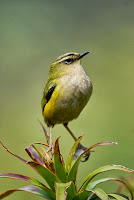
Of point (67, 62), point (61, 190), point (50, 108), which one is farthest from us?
point (67, 62)

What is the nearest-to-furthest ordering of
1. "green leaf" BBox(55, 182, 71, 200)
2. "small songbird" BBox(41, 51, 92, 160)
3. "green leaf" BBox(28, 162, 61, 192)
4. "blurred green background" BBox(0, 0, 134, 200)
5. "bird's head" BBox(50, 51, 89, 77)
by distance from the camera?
"green leaf" BBox(55, 182, 71, 200), "green leaf" BBox(28, 162, 61, 192), "small songbird" BBox(41, 51, 92, 160), "bird's head" BBox(50, 51, 89, 77), "blurred green background" BBox(0, 0, 134, 200)

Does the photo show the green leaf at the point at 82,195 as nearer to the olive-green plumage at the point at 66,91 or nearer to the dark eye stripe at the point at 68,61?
the olive-green plumage at the point at 66,91

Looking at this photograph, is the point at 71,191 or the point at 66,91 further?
the point at 66,91

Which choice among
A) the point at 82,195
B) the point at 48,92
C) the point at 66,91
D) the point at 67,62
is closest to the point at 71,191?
the point at 82,195

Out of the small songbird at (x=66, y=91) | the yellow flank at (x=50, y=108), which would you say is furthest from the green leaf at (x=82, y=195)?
the yellow flank at (x=50, y=108)

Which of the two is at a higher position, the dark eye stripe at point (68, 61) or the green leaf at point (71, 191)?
the dark eye stripe at point (68, 61)

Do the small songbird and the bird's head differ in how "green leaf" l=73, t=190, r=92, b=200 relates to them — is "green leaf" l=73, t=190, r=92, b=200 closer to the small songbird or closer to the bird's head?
the small songbird

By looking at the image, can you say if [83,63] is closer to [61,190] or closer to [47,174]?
[47,174]

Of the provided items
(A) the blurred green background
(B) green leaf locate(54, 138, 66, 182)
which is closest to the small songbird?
(B) green leaf locate(54, 138, 66, 182)
